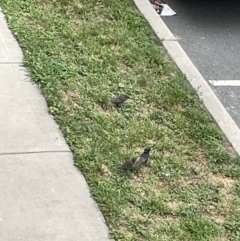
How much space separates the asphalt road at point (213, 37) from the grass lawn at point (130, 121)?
1.52ft

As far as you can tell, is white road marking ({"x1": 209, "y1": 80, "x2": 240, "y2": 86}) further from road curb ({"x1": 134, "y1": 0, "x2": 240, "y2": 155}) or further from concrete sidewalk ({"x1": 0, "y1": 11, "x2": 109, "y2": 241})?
concrete sidewalk ({"x1": 0, "y1": 11, "x2": 109, "y2": 241})

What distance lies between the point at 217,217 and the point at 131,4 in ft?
12.7

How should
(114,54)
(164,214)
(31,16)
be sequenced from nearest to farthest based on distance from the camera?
(164,214)
(114,54)
(31,16)

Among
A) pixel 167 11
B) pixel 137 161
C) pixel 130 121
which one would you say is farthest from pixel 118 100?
pixel 167 11

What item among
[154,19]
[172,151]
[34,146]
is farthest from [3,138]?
[154,19]

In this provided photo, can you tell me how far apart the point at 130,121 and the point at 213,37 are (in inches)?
100

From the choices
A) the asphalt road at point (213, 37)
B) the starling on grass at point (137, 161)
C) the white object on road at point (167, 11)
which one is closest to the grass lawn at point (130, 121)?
the starling on grass at point (137, 161)

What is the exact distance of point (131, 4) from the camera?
8031mm

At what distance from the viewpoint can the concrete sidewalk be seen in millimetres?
4395

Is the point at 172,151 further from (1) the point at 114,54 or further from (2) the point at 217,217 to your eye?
(1) the point at 114,54

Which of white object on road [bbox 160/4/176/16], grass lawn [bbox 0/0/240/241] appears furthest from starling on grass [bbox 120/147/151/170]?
white object on road [bbox 160/4/176/16]

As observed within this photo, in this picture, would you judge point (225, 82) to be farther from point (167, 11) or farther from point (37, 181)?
point (37, 181)

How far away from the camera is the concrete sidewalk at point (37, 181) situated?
439cm

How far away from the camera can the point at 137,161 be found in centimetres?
509
